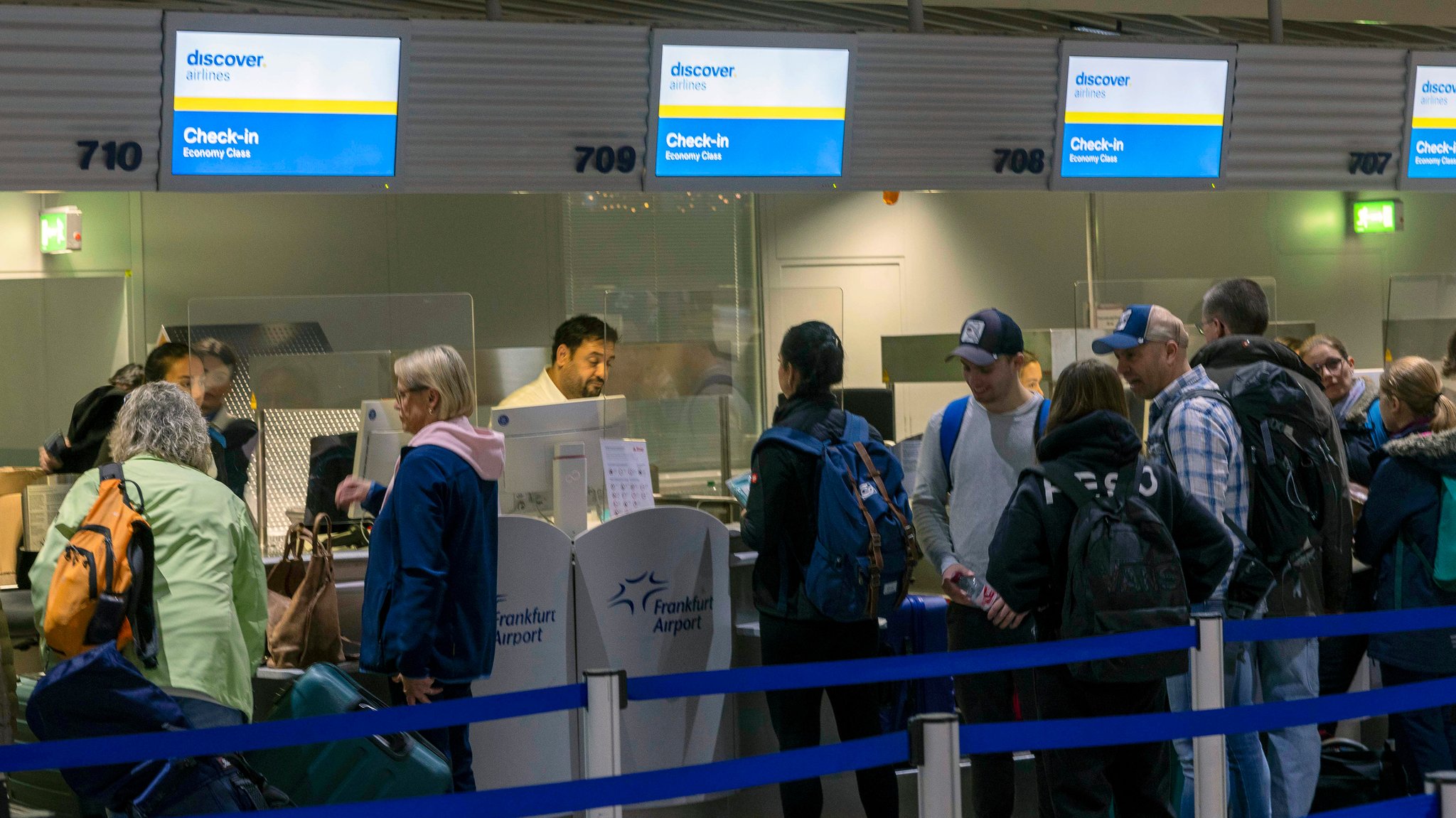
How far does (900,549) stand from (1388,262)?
7527 mm

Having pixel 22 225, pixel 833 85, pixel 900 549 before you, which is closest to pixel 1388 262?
pixel 833 85

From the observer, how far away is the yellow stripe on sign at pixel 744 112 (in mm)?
4746

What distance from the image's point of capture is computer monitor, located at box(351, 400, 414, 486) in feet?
15.1

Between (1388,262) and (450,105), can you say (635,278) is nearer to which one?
(450,105)

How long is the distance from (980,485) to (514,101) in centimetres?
181

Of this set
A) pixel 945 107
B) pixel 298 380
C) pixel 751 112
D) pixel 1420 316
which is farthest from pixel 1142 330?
pixel 1420 316

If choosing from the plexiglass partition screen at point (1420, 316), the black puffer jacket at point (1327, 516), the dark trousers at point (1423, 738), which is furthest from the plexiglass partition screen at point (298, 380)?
the plexiglass partition screen at point (1420, 316)

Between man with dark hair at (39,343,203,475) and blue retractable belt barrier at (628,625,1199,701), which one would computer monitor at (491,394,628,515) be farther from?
blue retractable belt barrier at (628,625,1199,701)

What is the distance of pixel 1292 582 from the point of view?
3.93 meters

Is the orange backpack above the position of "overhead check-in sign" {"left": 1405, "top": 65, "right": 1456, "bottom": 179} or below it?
below

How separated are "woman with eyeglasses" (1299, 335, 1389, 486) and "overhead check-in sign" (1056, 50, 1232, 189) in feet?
3.08

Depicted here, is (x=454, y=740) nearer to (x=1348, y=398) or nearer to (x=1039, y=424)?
(x=1039, y=424)

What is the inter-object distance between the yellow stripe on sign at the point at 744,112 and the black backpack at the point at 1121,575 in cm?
194

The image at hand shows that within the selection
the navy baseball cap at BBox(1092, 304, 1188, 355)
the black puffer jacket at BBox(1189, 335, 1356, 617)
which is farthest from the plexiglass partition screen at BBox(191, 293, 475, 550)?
the black puffer jacket at BBox(1189, 335, 1356, 617)
